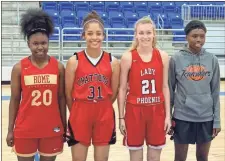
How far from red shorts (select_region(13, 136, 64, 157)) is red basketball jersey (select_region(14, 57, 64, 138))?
4cm

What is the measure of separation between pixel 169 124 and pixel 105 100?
50 cm

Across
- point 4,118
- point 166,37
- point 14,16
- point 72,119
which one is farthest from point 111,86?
point 14,16

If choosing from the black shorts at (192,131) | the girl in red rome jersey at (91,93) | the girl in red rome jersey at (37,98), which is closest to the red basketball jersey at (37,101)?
the girl in red rome jersey at (37,98)

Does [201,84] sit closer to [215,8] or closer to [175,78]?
[175,78]

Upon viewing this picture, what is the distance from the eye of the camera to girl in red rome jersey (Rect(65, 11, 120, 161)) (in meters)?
2.71

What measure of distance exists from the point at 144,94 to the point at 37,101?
0.72m

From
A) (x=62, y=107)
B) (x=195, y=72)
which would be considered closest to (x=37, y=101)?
(x=62, y=107)

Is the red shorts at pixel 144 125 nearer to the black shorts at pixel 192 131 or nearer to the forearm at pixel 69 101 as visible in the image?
the black shorts at pixel 192 131

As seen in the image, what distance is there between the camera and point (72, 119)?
2.74 meters

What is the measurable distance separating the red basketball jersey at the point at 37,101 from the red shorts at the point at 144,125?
53 cm

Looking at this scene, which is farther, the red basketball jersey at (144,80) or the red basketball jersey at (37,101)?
the red basketball jersey at (144,80)

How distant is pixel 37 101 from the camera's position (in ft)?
Answer: 8.71

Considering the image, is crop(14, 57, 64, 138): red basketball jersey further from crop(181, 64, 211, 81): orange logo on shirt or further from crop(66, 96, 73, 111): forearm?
crop(181, 64, 211, 81): orange logo on shirt

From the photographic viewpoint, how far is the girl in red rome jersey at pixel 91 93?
107 inches
